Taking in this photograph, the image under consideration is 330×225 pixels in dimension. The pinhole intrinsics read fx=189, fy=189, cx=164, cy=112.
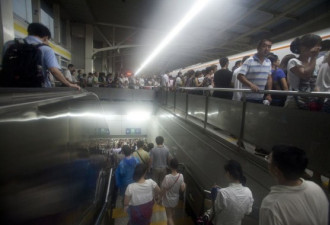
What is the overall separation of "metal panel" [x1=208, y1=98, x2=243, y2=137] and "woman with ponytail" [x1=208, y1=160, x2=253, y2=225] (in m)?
0.83

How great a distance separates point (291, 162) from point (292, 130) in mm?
842

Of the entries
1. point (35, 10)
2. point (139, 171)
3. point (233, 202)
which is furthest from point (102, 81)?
point (233, 202)

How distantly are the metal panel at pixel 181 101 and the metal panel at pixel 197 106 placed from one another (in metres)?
0.48

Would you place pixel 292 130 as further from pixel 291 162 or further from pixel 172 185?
pixel 172 185

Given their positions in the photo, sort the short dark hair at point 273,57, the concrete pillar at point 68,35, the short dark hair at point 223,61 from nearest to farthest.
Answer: the short dark hair at point 273,57 < the short dark hair at point 223,61 < the concrete pillar at point 68,35

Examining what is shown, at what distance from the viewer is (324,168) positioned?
5.13 ft

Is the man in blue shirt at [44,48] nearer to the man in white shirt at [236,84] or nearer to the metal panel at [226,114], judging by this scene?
the metal panel at [226,114]

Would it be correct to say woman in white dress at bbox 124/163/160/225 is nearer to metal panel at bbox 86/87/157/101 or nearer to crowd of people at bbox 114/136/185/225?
crowd of people at bbox 114/136/185/225

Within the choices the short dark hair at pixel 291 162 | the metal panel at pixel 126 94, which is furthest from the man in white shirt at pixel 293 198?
the metal panel at pixel 126 94

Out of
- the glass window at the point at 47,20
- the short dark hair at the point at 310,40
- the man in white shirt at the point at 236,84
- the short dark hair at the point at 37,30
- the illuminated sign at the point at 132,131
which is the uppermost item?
the glass window at the point at 47,20

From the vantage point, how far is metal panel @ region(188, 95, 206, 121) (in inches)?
165

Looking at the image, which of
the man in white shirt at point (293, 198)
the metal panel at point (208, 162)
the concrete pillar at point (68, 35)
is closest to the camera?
the man in white shirt at point (293, 198)

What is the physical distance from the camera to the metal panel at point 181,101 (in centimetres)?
573

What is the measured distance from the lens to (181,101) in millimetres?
6055
